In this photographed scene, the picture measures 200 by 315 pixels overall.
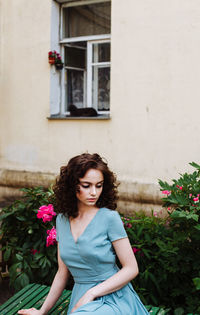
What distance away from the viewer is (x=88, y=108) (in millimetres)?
5719

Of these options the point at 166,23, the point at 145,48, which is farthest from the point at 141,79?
the point at 166,23

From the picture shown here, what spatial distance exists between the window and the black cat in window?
23 centimetres

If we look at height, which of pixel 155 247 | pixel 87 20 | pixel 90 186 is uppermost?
pixel 87 20

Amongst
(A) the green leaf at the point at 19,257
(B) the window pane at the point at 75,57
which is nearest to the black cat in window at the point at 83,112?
(B) the window pane at the point at 75,57

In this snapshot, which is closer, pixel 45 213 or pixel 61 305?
pixel 61 305

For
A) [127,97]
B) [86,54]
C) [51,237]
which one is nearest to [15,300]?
[51,237]

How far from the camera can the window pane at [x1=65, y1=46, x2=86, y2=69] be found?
243 inches

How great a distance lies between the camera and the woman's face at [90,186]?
6.59 feet

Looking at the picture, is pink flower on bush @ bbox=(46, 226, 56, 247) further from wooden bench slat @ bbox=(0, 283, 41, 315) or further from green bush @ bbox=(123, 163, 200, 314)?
green bush @ bbox=(123, 163, 200, 314)

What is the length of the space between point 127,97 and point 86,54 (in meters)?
1.38

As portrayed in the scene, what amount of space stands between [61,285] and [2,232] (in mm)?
1716

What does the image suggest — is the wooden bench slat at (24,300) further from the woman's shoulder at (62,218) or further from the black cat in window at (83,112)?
the black cat in window at (83,112)

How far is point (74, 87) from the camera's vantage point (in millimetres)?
6270

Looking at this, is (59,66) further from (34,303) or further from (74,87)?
(34,303)
